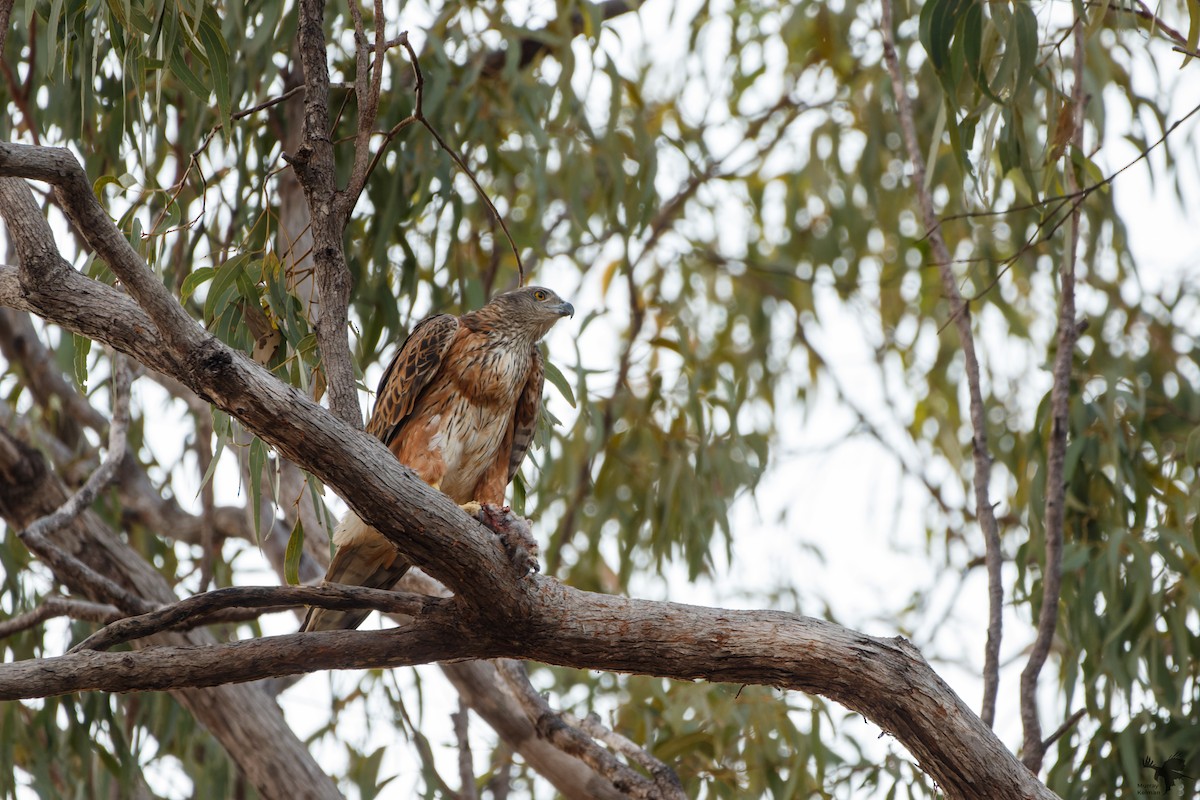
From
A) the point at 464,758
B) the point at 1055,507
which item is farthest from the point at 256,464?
the point at 1055,507

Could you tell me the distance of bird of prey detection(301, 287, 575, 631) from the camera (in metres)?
3.62

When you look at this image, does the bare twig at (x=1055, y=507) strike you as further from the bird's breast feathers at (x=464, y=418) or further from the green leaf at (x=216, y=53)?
the green leaf at (x=216, y=53)

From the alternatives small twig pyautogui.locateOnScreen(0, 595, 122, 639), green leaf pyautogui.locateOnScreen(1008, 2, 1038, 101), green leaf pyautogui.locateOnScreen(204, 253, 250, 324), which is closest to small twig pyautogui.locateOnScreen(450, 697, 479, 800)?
small twig pyautogui.locateOnScreen(0, 595, 122, 639)

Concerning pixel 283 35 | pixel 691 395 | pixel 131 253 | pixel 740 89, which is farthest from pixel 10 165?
pixel 740 89

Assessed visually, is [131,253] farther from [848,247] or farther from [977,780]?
[848,247]

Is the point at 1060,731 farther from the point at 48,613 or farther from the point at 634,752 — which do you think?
the point at 48,613

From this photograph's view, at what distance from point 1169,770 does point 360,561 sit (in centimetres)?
251

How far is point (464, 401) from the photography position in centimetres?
366

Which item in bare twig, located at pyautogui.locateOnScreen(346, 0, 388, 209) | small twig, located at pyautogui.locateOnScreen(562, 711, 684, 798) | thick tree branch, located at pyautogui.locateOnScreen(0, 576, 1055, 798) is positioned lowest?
thick tree branch, located at pyautogui.locateOnScreen(0, 576, 1055, 798)

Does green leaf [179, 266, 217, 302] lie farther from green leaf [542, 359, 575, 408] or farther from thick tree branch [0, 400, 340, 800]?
thick tree branch [0, 400, 340, 800]

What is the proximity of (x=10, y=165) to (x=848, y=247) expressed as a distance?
540cm

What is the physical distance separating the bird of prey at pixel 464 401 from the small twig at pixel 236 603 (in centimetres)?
112

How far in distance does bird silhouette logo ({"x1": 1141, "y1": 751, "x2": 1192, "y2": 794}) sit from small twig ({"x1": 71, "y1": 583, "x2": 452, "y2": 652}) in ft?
8.38

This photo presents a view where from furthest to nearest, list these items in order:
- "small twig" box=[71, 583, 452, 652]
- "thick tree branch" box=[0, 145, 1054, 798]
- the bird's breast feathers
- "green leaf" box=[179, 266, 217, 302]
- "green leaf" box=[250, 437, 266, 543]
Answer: the bird's breast feathers, "green leaf" box=[250, 437, 266, 543], "green leaf" box=[179, 266, 217, 302], "small twig" box=[71, 583, 452, 652], "thick tree branch" box=[0, 145, 1054, 798]
